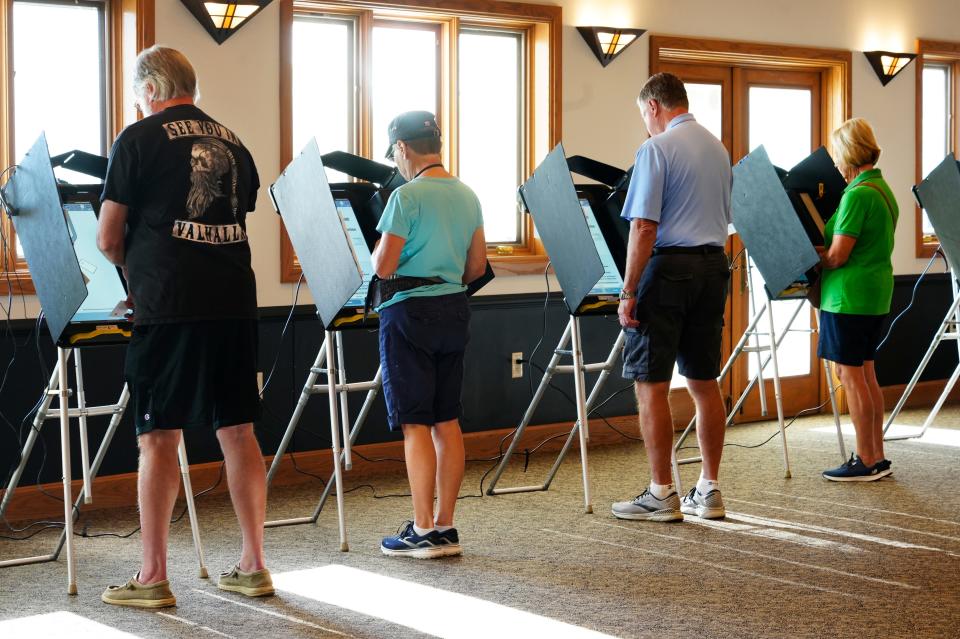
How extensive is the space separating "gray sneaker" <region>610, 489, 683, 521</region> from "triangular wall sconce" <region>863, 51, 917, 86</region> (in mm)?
3769

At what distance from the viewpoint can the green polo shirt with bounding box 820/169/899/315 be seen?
15.4 ft

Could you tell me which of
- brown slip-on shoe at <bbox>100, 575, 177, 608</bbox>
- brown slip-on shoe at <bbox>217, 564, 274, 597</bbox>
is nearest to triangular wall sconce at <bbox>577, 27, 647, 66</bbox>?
brown slip-on shoe at <bbox>217, 564, 274, 597</bbox>

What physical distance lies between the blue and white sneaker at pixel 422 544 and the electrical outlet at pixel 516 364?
6.44 feet

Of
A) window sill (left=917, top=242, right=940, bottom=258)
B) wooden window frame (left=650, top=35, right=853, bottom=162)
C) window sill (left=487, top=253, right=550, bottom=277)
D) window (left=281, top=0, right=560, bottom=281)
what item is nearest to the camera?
window (left=281, top=0, right=560, bottom=281)

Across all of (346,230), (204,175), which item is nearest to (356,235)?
(346,230)

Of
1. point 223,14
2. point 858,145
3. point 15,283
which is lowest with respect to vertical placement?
point 15,283

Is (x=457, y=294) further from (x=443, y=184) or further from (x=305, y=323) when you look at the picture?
(x=305, y=323)

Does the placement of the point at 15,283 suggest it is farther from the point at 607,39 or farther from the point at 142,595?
the point at 607,39

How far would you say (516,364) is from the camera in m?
5.70

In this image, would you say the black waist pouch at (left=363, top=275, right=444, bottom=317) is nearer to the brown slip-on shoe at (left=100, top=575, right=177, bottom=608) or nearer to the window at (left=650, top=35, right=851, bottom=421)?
the brown slip-on shoe at (left=100, top=575, right=177, bottom=608)

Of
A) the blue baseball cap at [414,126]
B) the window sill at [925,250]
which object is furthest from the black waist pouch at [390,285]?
the window sill at [925,250]

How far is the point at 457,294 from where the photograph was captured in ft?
12.1

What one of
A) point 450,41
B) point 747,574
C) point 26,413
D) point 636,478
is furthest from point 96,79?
point 747,574

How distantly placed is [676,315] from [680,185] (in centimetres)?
44
